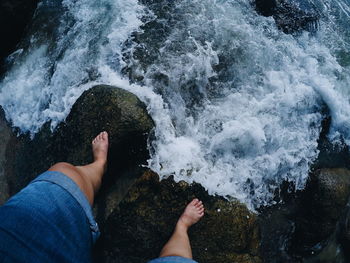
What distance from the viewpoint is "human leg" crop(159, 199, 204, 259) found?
8.35 feet

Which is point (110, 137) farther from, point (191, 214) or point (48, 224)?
point (48, 224)

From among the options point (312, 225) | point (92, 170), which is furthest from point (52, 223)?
point (312, 225)

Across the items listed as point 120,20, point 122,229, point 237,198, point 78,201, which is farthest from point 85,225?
point 120,20

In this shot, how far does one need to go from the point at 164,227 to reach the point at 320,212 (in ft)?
5.45

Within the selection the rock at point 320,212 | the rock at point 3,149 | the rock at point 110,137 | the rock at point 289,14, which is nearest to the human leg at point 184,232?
the rock at point 110,137

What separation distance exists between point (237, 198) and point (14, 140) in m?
2.55

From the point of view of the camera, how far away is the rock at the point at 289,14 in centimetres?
453

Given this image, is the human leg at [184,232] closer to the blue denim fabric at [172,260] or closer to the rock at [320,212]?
the blue denim fabric at [172,260]

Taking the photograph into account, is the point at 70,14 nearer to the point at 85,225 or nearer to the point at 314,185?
the point at 85,225

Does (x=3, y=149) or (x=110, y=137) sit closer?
(x=110, y=137)

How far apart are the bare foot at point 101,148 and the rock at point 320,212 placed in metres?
2.11

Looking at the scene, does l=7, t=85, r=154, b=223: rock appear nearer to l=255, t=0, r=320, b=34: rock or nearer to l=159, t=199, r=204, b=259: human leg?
l=159, t=199, r=204, b=259: human leg

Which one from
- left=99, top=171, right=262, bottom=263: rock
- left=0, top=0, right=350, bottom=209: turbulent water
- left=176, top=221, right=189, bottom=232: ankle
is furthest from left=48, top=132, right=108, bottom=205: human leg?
left=176, top=221, right=189, bottom=232: ankle

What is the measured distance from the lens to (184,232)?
2854 mm
